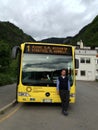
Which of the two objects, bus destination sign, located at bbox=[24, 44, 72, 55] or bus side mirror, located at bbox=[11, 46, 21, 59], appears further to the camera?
bus destination sign, located at bbox=[24, 44, 72, 55]

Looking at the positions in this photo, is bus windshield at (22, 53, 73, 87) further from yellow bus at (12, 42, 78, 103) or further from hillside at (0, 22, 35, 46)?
hillside at (0, 22, 35, 46)

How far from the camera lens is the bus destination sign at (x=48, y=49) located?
46.8ft

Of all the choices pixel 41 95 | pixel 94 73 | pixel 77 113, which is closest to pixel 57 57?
pixel 41 95

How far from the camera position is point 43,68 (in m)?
14.0

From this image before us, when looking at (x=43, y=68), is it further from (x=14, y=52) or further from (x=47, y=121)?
(x=47, y=121)

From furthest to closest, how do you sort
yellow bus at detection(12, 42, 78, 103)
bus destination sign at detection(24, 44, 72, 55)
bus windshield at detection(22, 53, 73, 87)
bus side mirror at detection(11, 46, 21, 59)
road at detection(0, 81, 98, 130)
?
bus destination sign at detection(24, 44, 72, 55), bus windshield at detection(22, 53, 73, 87), yellow bus at detection(12, 42, 78, 103), bus side mirror at detection(11, 46, 21, 59), road at detection(0, 81, 98, 130)

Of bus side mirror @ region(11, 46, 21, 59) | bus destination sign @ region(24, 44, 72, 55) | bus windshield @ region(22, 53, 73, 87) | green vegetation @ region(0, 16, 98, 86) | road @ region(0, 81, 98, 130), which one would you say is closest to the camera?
road @ region(0, 81, 98, 130)

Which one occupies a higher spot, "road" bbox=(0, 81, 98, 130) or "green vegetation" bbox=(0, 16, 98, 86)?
"green vegetation" bbox=(0, 16, 98, 86)

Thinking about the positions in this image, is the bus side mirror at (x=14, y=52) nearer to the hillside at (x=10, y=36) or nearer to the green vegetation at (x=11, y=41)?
the green vegetation at (x=11, y=41)

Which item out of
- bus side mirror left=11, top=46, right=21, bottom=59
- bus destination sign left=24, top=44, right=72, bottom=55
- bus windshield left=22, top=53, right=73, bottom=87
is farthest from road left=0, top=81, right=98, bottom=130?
bus destination sign left=24, top=44, right=72, bottom=55

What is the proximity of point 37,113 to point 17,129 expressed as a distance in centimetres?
341

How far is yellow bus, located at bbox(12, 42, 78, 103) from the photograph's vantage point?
13.5 metres

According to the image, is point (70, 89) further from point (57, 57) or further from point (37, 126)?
point (37, 126)

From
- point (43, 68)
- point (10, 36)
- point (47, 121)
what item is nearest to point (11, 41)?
point (10, 36)
